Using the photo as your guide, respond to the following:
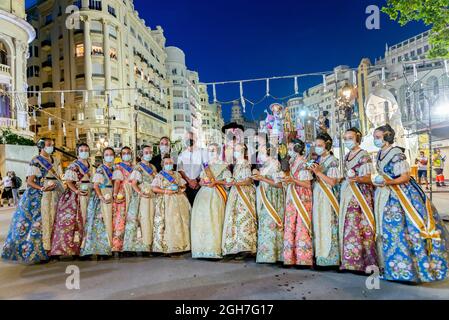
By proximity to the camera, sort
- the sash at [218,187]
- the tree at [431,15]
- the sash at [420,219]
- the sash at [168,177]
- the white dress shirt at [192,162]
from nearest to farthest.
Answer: the sash at [420,219] → the sash at [218,187] → the sash at [168,177] → the white dress shirt at [192,162] → the tree at [431,15]

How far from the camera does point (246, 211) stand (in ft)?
17.3

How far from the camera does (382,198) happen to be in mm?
4215

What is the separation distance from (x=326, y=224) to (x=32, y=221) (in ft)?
14.6

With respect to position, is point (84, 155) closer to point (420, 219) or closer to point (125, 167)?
point (125, 167)

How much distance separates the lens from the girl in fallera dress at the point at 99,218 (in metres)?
5.54

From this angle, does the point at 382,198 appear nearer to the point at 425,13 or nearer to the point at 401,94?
the point at 425,13

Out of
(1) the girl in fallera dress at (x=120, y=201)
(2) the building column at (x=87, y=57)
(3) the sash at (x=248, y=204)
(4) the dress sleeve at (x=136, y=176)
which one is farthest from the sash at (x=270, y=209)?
(2) the building column at (x=87, y=57)

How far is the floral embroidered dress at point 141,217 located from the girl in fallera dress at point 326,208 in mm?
2635

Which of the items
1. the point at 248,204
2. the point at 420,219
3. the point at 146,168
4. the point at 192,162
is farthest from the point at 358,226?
→ the point at 146,168

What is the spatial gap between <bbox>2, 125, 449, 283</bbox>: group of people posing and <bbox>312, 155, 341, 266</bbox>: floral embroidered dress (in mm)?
13

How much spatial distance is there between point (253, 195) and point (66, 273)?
2897 mm

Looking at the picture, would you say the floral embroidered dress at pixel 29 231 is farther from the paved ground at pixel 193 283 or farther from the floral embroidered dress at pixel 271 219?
the floral embroidered dress at pixel 271 219
